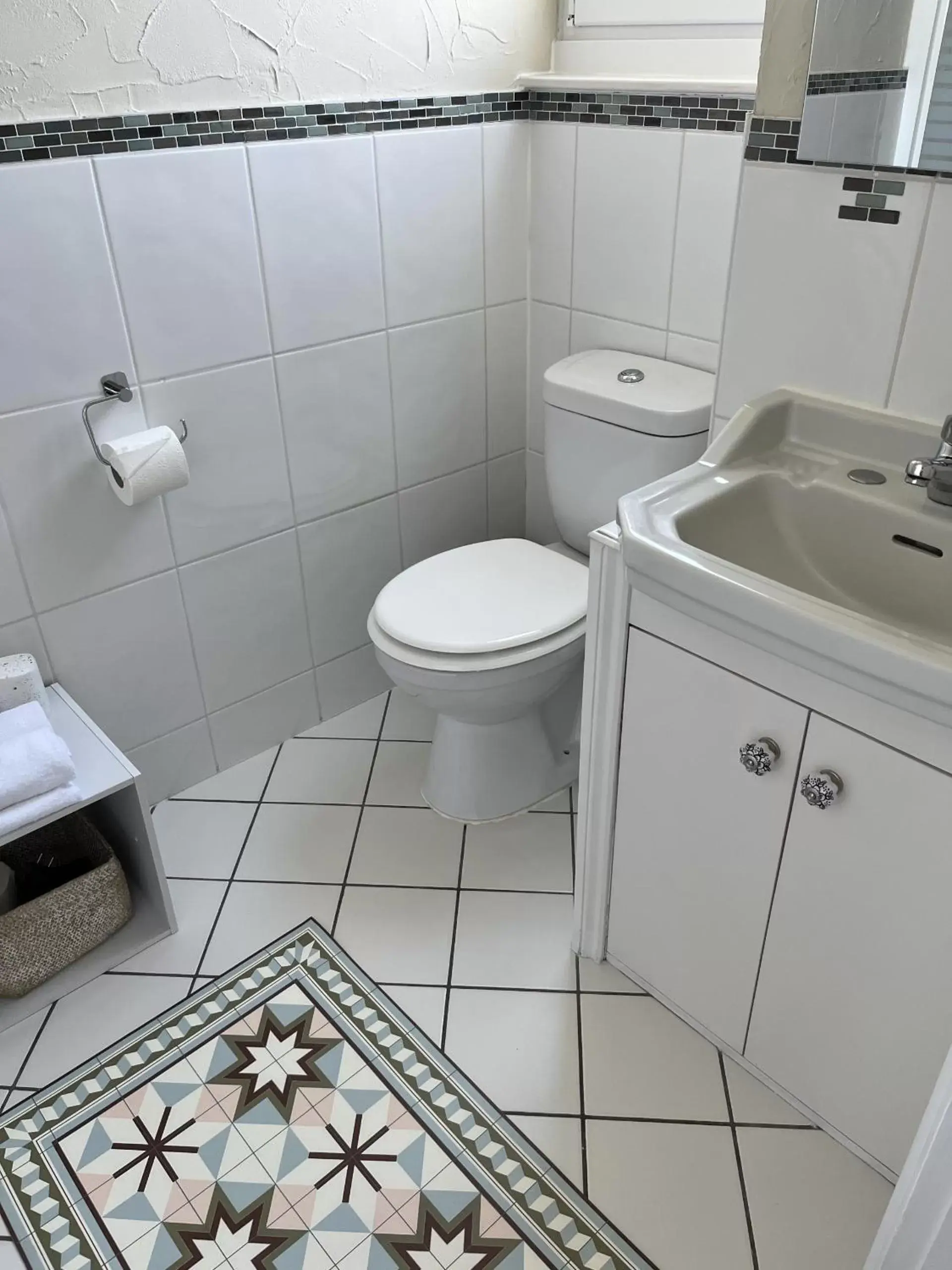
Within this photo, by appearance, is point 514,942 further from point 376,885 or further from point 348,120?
point 348,120

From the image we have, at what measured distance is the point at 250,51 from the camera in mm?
1604

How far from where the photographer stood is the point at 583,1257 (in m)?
1.27

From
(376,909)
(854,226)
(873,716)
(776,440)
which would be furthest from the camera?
(376,909)

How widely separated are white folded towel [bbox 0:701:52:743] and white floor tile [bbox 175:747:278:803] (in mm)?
484

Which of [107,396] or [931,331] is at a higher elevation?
[931,331]

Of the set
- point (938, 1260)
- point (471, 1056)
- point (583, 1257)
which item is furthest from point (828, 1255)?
point (938, 1260)

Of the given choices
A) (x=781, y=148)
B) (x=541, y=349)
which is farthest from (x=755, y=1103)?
(x=541, y=349)

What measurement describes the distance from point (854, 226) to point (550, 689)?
888 millimetres

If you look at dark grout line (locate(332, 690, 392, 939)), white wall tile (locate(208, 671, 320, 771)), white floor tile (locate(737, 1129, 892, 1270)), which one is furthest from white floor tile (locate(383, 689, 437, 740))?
white floor tile (locate(737, 1129, 892, 1270))

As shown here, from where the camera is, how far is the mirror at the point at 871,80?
1.23m

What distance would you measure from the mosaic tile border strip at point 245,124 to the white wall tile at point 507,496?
70cm

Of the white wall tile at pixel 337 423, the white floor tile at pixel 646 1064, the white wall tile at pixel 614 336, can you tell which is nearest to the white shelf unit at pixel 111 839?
the white wall tile at pixel 337 423

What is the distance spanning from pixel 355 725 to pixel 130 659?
55cm

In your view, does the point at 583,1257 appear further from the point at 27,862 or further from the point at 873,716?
the point at 27,862
